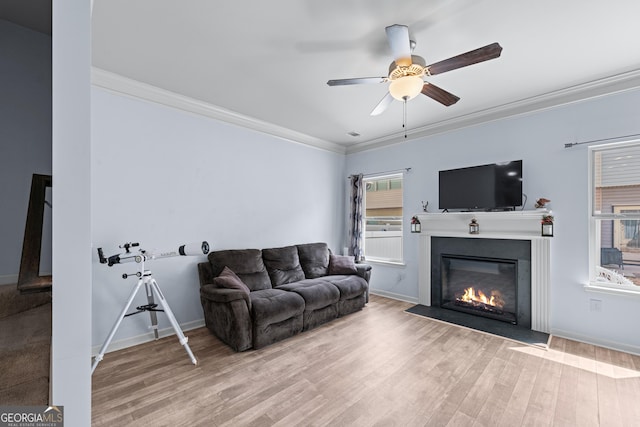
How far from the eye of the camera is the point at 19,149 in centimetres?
107

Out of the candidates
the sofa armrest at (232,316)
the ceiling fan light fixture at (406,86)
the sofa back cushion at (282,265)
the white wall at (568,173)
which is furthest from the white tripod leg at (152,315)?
the white wall at (568,173)

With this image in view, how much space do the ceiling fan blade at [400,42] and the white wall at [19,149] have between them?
Result: 5.86ft

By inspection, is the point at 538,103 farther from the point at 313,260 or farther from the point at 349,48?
the point at 313,260

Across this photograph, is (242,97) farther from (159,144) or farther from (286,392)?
(286,392)

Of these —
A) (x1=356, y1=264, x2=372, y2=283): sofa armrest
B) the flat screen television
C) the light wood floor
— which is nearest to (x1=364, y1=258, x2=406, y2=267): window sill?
(x1=356, y1=264, x2=372, y2=283): sofa armrest

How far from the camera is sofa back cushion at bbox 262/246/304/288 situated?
3965 mm

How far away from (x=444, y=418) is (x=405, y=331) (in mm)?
1474

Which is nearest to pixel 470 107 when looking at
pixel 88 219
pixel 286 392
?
pixel 286 392

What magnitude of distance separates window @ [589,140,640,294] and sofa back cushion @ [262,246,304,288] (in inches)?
141

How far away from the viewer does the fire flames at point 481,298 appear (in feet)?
12.4

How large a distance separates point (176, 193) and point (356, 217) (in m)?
3.13

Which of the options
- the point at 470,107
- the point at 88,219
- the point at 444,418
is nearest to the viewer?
the point at 88,219

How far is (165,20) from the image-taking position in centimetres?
211

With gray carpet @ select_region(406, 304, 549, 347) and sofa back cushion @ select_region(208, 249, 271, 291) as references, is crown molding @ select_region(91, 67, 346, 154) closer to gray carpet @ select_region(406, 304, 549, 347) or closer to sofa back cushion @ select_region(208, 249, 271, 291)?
sofa back cushion @ select_region(208, 249, 271, 291)
